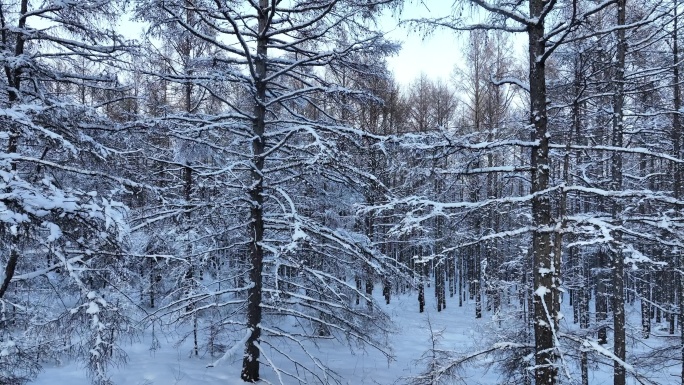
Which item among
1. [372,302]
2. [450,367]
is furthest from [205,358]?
[450,367]

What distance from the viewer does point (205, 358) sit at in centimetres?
1101

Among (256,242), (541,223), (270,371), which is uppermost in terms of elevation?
(541,223)

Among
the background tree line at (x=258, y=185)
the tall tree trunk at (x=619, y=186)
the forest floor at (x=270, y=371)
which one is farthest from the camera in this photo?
the tall tree trunk at (x=619, y=186)

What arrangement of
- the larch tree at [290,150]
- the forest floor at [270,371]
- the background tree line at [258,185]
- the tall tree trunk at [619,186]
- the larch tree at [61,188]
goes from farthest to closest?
1. the tall tree trunk at [619,186]
2. the forest floor at [270,371]
3. the larch tree at [290,150]
4. the background tree line at [258,185]
5. the larch tree at [61,188]

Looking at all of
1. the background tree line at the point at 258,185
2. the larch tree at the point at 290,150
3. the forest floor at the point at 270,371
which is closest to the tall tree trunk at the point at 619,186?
the background tree line at the point at 258,185

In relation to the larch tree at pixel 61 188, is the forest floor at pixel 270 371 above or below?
below

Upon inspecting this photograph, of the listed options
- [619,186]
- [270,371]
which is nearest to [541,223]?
[619,186]

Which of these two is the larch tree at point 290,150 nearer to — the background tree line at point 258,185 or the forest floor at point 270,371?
the background tree line at point 258,185

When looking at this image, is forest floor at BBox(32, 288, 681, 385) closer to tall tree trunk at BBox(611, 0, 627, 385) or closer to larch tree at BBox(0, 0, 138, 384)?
tall tree trunk at BBox(611, 0, 627, 385)

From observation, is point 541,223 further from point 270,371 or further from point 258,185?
point 270,371

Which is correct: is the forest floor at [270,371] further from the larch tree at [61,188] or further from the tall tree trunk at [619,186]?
the larch tree at [61,188]

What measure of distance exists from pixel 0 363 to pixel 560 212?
753 cm

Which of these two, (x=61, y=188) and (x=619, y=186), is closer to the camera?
(x=61, y=188)

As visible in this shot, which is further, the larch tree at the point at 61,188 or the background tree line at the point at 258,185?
the background tree line at the point at 258,185
